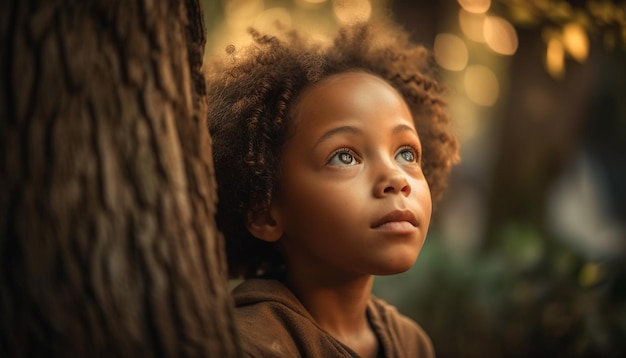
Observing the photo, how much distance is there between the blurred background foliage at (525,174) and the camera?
3.50 meters

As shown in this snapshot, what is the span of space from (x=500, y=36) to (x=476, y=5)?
48cm

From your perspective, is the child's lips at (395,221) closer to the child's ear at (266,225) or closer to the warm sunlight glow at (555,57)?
the child's ear at (266,225)

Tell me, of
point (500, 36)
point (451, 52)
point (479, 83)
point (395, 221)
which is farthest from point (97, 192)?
point (479, 83)

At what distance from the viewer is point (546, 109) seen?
468 cm

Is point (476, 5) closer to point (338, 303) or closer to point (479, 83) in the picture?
point (479, 83)

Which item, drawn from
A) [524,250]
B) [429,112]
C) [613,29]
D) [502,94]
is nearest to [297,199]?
[429,112]

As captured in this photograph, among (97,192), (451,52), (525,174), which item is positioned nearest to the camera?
(97,192)

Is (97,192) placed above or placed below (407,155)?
below

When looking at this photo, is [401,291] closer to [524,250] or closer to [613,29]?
[524,250]

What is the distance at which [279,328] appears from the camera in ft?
6.17

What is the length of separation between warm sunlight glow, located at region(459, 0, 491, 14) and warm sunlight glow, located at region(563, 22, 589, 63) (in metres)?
1.34

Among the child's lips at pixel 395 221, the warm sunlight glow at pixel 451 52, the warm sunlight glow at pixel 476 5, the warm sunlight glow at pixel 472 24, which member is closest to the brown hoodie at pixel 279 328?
the child's lips at pixel 395 221

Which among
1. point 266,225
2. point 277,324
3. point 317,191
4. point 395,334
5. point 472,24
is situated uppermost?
point 472,24

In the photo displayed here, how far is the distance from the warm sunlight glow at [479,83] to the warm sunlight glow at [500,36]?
1123 millimetres
